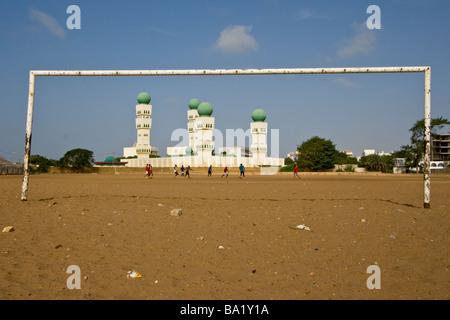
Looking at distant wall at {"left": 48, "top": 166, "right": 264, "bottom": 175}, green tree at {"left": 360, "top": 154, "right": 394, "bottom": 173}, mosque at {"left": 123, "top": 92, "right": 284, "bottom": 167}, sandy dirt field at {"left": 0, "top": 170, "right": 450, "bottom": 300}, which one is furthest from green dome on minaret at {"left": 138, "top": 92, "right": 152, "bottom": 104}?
sandy dirt field at {"left": 0, "top": 170, "right": 450, "bottom": 300}

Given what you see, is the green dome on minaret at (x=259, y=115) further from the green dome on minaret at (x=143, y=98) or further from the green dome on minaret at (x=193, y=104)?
the green dome on minaret at (x=143, y=98)

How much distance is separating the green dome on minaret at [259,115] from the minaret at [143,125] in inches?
856

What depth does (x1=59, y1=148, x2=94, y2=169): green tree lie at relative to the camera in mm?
61531

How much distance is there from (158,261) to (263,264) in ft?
4.60

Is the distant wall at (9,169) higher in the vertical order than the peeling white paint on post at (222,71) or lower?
lower

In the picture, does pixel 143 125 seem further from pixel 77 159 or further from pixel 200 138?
pixel 77 159

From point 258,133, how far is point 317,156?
18683 mm

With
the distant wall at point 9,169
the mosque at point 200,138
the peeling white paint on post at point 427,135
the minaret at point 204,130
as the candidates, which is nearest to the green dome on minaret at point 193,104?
the mosque at point 200,138

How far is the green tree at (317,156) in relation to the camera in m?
56.7

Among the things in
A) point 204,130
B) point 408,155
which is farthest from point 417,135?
point 204,130

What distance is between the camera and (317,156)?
57156mm

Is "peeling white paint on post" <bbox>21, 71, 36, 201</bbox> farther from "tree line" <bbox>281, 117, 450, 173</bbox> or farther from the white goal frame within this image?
"tree line" <bbox>281, 117, 450, 173</bbox>

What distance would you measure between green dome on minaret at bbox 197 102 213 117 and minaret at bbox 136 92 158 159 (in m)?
11.4
